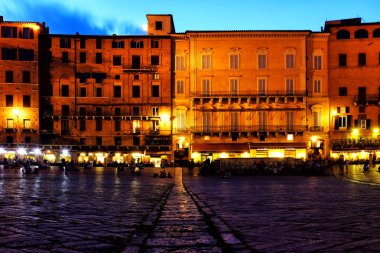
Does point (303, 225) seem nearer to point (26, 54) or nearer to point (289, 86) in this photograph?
point (289, 86)

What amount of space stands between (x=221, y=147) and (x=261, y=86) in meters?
7.48

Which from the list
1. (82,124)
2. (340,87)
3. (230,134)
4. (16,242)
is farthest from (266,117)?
(16,242)

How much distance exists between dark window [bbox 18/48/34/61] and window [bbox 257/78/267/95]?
22.9 metres

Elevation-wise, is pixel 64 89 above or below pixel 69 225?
above

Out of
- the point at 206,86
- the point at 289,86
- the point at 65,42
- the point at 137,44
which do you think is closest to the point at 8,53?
the point at 65,42

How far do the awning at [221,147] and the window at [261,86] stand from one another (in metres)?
5.57

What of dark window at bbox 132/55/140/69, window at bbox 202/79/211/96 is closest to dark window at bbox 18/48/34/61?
dark window at bbox 132/55/140/69

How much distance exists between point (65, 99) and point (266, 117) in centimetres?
2049

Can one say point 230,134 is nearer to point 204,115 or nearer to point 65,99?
point 204,115

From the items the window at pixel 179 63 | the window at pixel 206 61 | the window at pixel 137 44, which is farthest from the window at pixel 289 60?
the window at pixel 137 44

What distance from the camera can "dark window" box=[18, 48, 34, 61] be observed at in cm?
5391

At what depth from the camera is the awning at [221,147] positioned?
53.5 metres

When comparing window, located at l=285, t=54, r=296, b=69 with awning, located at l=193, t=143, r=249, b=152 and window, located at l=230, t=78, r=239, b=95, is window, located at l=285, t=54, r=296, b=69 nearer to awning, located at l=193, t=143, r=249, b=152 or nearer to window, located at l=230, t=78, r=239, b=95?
window, located at l=230, t=78, r=239, b=95

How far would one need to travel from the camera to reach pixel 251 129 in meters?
54.0
